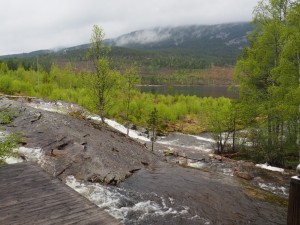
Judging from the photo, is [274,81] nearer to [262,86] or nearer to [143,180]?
[262,86]

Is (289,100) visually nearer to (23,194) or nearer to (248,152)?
(248,152)

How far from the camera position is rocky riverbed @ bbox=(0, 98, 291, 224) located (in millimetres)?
15586

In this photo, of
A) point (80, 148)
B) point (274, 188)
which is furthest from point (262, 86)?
point (80, 148)

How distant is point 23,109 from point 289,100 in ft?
87.6

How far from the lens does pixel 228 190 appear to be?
19.4 m

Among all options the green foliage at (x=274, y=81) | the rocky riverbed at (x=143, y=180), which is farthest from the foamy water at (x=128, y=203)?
the green foliage at (x=274, y=81)

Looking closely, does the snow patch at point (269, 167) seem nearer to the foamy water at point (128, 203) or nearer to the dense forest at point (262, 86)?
the dense forest at point (262, 86)

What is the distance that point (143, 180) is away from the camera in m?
20.3

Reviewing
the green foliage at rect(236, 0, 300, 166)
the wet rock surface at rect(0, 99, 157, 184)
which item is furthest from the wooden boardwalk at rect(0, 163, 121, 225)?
the green foliage at rect(236, 0, 300, 166)

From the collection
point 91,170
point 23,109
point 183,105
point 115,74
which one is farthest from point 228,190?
point 183,105

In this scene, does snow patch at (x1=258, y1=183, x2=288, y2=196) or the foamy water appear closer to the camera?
the foamy water

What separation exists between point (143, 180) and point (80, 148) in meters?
5.39

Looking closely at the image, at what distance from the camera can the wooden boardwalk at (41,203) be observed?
760cm

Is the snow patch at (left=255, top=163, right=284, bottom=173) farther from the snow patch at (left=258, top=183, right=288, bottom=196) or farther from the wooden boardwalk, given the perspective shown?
the wooden boardwalk
